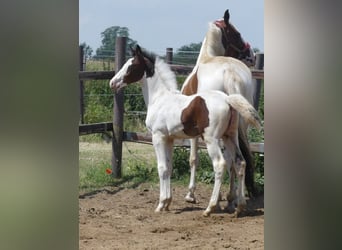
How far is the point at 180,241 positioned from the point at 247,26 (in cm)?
47

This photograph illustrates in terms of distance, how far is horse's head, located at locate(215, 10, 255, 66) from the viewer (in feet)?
3.65

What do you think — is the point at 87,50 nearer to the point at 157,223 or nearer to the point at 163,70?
the point at 163,70

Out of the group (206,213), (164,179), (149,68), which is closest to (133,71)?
(149,68)

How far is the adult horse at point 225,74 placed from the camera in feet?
3.77

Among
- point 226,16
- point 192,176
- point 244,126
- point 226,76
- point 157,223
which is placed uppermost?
point 226,16

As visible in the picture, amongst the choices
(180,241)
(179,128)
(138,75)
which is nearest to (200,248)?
(180,241)

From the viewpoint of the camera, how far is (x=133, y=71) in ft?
4.04

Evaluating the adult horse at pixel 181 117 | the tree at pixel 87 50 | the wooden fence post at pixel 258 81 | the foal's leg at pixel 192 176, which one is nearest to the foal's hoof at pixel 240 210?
the adult horse at pixel 181 117

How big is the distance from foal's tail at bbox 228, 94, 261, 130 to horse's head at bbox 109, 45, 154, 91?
20cm

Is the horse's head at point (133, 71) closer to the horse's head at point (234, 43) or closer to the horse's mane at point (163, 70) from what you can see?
the horse's mane at point (163, 70)

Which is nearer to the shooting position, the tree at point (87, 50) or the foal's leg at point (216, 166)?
the tree at point (87, 50)

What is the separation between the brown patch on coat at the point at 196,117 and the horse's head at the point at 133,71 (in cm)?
13

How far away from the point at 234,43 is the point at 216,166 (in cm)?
27

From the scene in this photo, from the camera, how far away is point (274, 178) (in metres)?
0.60
